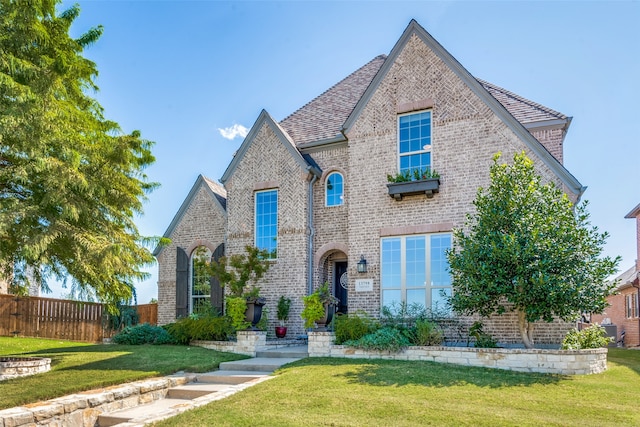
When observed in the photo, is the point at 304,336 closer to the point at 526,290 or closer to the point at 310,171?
the point at 310,171

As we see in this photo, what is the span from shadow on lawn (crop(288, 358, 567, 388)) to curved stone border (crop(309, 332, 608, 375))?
0.97ft

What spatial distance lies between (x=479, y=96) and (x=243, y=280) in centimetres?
820

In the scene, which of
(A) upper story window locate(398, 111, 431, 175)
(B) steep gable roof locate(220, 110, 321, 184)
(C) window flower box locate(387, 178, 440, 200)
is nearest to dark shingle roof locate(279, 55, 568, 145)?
(B) steep gable roof locate(220, 110, 321, 184)

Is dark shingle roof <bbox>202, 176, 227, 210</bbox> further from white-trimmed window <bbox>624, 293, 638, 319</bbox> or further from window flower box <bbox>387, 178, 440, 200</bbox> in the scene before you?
white-trimmed window <bbox>624, 293, 638, 319</bbox>

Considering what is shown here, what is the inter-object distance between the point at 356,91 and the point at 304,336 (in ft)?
27.7

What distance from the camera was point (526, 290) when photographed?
1056 cm

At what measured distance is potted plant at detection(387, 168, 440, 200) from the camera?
1356cm

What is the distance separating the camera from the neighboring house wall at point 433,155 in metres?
13.3

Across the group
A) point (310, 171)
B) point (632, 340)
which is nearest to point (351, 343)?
point (310, 171)

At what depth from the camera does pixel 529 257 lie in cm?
1043

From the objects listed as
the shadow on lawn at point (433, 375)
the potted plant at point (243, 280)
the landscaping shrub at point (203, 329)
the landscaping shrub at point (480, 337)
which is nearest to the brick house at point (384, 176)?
the potted plant at point (243, 280)

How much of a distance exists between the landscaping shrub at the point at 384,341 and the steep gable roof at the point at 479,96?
5541mm

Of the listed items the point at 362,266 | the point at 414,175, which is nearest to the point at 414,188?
the point at 414,175

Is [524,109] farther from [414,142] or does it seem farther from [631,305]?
[631,305]
